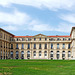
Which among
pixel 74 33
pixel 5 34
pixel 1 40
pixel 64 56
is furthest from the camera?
pixel 64 56

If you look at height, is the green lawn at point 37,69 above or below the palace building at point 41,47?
below

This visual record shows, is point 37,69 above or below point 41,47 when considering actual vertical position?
below

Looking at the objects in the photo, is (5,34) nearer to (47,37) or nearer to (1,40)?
(1,40)

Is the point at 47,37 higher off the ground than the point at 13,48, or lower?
higher

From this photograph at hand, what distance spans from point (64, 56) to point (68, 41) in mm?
7844

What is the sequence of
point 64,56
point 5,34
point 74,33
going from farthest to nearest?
point 64,56 < point 5,34 < point 74,33

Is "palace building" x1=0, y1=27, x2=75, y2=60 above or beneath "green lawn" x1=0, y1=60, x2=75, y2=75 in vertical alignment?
above

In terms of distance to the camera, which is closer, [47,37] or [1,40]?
[1,40]

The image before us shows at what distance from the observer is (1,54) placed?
236ft

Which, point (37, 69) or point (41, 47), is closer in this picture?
point (37, 69)

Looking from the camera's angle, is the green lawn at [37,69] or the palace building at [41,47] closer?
the green lawn at [37,69]

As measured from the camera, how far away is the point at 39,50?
86.2 m

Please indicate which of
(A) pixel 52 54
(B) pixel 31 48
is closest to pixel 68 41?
(A) pixel 52 54

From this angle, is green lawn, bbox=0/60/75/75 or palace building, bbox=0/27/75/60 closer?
green lawn, bbox=0/60/75/75
